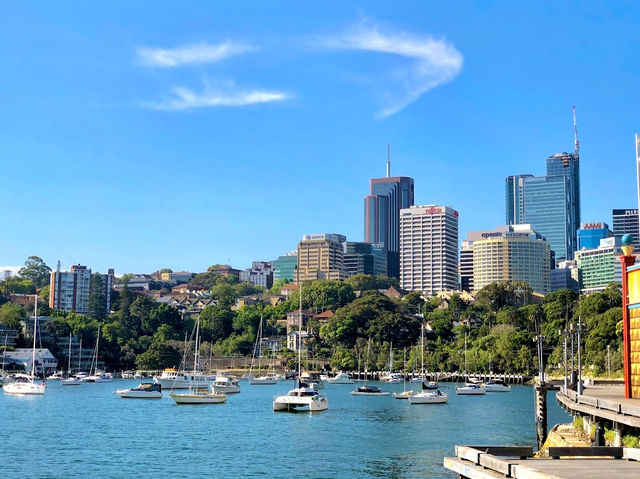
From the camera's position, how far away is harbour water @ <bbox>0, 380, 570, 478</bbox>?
5475cm

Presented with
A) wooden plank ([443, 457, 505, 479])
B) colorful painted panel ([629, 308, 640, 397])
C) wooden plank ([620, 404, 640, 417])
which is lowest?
wooden plank ([443, 457, 505, 479])

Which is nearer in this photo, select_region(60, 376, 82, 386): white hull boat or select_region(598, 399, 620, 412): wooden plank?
select_region(598, 399, 620, 412): wooden plank

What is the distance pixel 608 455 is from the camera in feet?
91.0

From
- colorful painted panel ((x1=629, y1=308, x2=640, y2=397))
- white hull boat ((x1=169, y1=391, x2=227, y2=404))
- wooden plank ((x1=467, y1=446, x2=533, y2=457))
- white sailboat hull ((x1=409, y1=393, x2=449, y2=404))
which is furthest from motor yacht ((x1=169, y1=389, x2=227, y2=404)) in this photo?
wooden plank ((x1=467, y1=446, x2=533, y2=457))

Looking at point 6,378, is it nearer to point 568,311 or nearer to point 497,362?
point 497,362

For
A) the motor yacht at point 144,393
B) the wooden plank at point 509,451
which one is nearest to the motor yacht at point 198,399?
the motor yacht at point 144,393

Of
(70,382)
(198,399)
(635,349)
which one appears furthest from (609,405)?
(70,382)

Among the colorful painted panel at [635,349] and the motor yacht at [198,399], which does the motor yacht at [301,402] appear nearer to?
the motor yacht at [198,399]

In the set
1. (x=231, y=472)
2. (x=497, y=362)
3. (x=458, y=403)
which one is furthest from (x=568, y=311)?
(x=231, y=472)

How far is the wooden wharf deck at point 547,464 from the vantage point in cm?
2308

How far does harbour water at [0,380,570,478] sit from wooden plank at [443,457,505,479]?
22493 millimetres

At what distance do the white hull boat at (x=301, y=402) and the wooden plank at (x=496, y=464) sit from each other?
69.6 meters

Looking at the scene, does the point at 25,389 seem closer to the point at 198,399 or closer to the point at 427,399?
the point at 198,399

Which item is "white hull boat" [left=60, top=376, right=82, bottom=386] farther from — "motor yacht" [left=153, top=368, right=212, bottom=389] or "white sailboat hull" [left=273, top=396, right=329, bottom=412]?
"white sailboat hull" [left=273, top=396, right=329, bottom=412]
